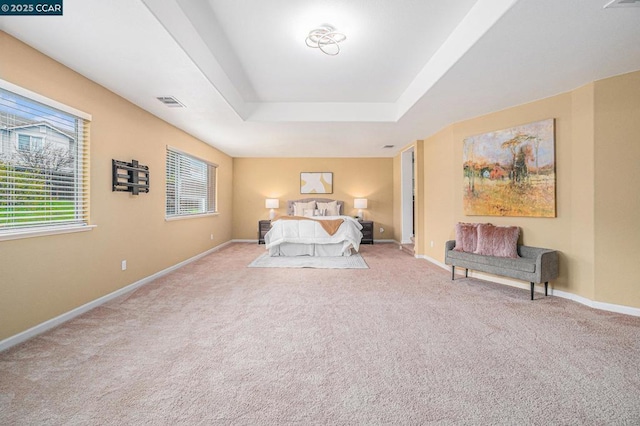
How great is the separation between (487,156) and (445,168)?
0.86m

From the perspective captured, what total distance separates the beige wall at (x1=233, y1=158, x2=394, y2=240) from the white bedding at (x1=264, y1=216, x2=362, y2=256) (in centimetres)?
223

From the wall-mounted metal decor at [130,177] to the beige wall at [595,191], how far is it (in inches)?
196

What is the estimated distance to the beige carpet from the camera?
59.4 inches

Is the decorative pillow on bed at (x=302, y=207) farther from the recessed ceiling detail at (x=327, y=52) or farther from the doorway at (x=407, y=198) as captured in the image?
the recessed ceiling detail at (x=327, y=52)

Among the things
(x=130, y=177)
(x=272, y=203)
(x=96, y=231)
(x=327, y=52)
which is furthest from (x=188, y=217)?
(x=327, y=52)

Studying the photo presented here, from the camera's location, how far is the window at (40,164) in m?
2.25

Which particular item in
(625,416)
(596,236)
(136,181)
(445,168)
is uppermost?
(445,168)

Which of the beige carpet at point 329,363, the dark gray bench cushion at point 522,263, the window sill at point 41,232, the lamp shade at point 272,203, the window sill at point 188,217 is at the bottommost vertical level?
the beige carpet at point 329,363

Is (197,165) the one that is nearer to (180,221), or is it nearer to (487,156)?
(180,221)

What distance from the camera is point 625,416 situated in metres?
1.48

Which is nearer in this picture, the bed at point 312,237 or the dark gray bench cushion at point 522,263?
the dark gray bench cushion at point 522,263

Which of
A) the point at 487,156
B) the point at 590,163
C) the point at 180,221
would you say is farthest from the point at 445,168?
the point at 180,221

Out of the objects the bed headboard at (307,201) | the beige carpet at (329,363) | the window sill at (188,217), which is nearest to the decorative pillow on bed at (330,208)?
the bed headboard at (307,201)

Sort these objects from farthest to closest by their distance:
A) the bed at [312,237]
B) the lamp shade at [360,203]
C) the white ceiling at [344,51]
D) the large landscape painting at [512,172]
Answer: the lamp shade at [360,203], the bed at [312,237], the large landscape painting at [512,172], the white ceiling at [344,51]
